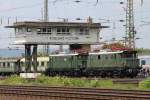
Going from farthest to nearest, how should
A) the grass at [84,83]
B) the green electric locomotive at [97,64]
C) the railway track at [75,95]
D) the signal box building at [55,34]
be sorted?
the signal box building at [55,34] → the green electric locomotive at [97,64] → the grass at [84,83] → the railway track at [75,95]

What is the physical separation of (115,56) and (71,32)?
2067 centimetres

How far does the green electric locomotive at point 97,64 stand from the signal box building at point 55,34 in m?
7.08

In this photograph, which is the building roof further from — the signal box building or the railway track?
the railway track

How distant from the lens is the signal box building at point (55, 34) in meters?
67.9

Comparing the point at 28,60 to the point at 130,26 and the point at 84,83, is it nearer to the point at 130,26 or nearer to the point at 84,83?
the point at 130,26

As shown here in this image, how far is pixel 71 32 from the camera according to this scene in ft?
232

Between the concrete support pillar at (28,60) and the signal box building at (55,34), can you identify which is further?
the signal box building at (55,34)

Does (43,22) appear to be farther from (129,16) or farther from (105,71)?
(105,71)

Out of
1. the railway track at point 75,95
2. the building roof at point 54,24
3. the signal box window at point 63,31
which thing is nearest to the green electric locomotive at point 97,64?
the building roof at point 54,24

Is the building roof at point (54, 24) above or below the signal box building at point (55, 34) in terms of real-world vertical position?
above

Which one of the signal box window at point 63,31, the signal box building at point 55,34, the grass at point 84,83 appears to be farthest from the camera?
the signal box window at point 63,31

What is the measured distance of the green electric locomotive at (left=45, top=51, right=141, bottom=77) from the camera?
50500 millimetres

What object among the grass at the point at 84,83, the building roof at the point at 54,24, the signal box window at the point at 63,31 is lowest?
the grass at the point at 84,83

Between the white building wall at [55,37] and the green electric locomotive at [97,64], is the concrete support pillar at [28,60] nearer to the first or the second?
the white building wall at [55,37]
